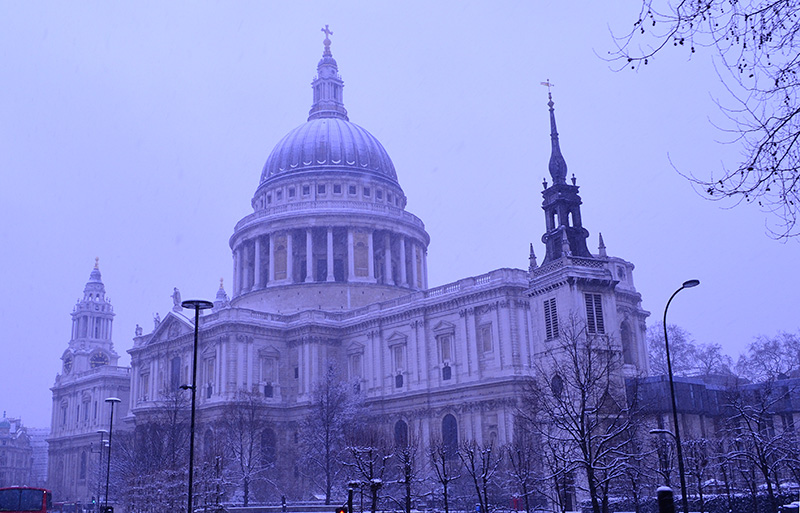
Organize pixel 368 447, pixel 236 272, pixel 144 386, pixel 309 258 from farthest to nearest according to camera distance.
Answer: pixel 236 272
pixel 309 258
pixel 144 386
pixel 368 447

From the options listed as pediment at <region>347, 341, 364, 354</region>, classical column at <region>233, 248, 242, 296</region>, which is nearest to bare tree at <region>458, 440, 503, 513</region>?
pediment at <region>347, 341, 364, 354</region>

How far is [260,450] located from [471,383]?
766 inches

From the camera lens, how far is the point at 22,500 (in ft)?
116

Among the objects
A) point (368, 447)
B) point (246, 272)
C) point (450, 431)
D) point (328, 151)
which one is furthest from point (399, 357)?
point (328, 151)

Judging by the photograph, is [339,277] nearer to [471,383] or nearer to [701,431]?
[471,383]

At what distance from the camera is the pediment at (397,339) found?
73.1 meters

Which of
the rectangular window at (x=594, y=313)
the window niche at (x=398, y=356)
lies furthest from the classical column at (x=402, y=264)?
the rectangular window at (x=594, y=313)

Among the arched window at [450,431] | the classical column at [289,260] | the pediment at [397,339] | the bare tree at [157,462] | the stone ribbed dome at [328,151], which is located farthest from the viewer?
the stone ribbed dome at [328,151]

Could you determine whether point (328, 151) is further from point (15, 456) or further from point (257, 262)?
point (15, 456)

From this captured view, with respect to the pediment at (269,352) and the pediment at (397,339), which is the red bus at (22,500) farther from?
the pediment at (269,352)

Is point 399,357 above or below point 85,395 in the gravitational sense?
below

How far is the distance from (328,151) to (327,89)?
14.5 m

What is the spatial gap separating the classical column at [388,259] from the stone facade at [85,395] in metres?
36.9

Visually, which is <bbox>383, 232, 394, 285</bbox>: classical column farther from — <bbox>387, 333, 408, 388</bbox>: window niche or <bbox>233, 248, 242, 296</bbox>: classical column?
<bbox>387, 333, 408, 388</bbox>: window niche
